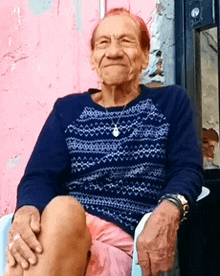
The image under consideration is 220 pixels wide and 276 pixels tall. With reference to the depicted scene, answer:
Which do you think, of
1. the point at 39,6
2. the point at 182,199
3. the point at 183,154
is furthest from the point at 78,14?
the point at 182,199

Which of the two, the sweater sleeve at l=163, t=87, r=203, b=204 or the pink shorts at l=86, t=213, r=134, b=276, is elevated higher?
the sweater sleeve at l=163, t=87, r=203, b=204

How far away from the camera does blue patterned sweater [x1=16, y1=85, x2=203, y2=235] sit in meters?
1.32

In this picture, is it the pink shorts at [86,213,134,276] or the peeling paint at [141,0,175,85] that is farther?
the peeling paint at [141,0,175,85]

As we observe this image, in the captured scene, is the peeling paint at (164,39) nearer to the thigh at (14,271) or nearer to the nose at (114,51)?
the nose at (114,51)

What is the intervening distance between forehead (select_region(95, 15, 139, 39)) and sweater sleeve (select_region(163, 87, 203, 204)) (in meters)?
0.27

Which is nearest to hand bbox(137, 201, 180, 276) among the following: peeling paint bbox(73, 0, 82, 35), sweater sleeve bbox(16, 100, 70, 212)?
sweater sleeve bbox(16, 100, 70, 212)

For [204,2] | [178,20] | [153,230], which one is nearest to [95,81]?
[178,20]

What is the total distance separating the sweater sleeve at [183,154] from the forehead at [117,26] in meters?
0.27

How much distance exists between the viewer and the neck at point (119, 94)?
58.5 inches

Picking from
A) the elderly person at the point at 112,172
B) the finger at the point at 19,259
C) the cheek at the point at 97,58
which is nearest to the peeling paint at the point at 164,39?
the elderly person at the point at 112,172

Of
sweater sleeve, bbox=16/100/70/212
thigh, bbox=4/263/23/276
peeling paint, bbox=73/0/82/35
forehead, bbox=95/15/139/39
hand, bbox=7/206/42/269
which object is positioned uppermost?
peeling paint, bbox=73/0/82/35

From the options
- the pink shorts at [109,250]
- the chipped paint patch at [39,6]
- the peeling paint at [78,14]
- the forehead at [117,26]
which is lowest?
the pink shorts at [109,250]

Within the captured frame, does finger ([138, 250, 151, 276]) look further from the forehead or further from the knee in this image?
the forehead

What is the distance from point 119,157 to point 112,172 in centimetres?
5
